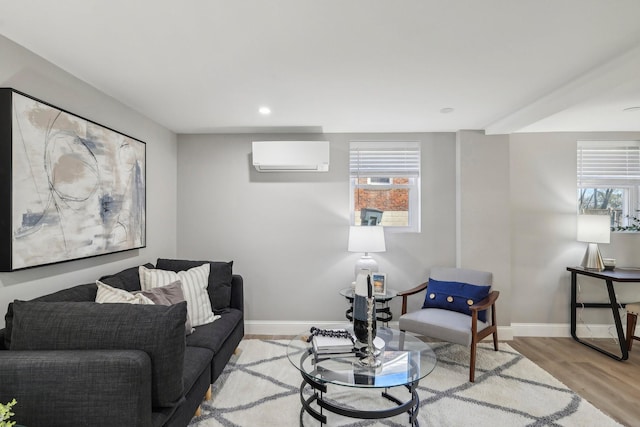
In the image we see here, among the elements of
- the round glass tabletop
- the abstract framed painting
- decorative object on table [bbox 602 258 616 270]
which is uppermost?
the abstract framed painting

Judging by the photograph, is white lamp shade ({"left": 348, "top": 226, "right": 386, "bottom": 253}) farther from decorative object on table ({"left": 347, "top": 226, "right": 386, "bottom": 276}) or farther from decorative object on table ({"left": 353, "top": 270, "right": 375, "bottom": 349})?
decorative object on table ({"left": 353, "top": 270, "right": 375, "bottom": 349})

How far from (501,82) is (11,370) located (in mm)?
3143

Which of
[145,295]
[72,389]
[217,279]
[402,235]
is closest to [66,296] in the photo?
[145,295]

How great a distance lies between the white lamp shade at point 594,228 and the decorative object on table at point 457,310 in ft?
3.92

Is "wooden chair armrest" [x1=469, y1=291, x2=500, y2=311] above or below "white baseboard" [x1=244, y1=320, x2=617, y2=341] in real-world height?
above

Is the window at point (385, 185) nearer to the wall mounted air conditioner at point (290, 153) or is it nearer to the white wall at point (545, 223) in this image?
the wall mounted air conditioner at point (290, 153)

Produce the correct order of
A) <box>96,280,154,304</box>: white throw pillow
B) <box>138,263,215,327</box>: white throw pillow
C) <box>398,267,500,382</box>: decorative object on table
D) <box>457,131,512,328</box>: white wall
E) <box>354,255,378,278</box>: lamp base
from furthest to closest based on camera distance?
<box>457,131,512,328</box>: white wall → <box>354,255,378,278</box>: lamp base → <box>398,267,500,382</box>: decorative object on table → <box>138,263,215,327</box>: white throw pillow → <box>96,280,154,304</box>: white throw pillow

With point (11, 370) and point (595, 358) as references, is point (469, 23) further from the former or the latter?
point (595, 358)

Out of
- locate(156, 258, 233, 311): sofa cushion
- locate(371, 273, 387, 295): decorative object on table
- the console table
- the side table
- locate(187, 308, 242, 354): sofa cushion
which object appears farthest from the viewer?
locate(371, 273, 387, 295): decorative object on table

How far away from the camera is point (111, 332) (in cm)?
143

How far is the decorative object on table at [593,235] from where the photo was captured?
3299 mm

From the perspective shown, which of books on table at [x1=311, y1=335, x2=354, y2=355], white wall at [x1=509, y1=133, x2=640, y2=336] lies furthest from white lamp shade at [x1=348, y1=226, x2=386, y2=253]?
white wall at [x1=509, y1=133, x2=640, y2=336]

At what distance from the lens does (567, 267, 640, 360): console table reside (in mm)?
3062

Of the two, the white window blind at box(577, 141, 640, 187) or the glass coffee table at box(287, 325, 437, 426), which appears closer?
the glass coffee table at box(287, 325, 437, 426)
